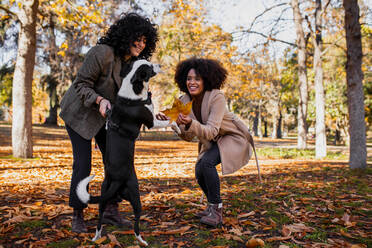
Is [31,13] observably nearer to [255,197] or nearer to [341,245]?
[255,197]

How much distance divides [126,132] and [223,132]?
1.41 meters

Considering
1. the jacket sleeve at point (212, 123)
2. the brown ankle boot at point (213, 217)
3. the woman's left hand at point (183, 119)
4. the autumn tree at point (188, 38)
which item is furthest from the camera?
the autumn tree at point (188, 38)

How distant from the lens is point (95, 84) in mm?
2904

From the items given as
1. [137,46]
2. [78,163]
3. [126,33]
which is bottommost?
[78,163]

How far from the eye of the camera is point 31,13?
8070 mm

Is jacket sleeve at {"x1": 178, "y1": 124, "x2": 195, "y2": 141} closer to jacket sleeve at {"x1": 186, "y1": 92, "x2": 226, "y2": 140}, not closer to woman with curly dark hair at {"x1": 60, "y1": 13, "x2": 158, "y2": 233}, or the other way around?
jacket sleeve at {"x1": 186, "y1": 92, "x2": 226, "y2": 140}

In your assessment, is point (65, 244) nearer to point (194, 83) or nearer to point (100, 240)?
point (100, 240)

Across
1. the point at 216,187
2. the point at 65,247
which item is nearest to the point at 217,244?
the point at 216,187

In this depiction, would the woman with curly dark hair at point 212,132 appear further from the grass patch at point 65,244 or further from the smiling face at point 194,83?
the grass patch at point 65,244

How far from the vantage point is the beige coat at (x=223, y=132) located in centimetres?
321

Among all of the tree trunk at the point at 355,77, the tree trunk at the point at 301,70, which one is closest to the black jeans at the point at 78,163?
the tree trunk at the point at 355,77

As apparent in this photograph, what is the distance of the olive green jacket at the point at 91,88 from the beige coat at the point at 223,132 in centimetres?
92

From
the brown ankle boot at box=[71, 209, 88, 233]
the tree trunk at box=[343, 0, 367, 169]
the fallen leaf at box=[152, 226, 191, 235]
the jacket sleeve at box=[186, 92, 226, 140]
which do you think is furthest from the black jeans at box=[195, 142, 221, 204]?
the tree trunk at box=[343, 0, 367, 169]

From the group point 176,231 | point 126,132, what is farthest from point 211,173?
point 126,132
